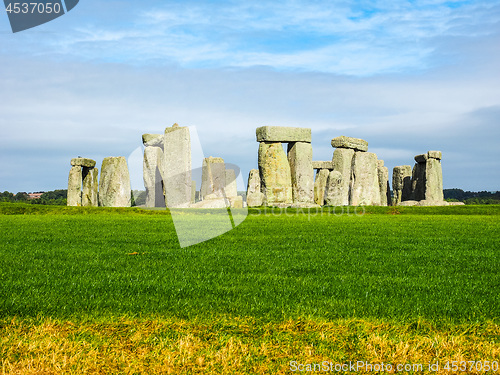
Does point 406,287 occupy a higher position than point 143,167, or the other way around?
point 143,167

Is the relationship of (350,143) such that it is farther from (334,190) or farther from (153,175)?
(153,175)

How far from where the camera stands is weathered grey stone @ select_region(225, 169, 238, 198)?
2664cm

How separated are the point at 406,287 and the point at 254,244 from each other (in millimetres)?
3796

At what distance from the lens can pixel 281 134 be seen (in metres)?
21.3

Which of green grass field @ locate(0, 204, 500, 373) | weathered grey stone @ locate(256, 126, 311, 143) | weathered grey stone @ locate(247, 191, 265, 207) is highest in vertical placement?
weathered grey stone @ locate(256, 126, 311, 143)

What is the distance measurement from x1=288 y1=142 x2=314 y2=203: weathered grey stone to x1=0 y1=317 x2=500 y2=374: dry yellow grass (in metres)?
17.6

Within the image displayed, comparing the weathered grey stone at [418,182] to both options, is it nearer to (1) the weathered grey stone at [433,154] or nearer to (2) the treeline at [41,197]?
(1) the weathered grey stone at [433,154]

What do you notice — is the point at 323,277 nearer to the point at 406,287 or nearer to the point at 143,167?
the point at 406,287

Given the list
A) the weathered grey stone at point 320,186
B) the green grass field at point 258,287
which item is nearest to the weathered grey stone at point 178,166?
the weathered grey stone at point 320,186

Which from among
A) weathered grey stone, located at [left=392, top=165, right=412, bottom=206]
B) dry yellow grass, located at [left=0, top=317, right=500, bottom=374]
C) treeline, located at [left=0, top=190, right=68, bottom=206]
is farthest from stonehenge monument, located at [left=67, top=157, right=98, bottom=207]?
dry yellow grass, located at [left=0, top=317, right=500, bottom=374]

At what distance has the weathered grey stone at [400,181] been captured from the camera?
104ft

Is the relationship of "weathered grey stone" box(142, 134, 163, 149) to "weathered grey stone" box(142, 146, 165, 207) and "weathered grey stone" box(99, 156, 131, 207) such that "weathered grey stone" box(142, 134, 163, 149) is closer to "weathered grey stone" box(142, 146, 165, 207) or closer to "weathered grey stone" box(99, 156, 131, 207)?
"weathered grey stone" box(142, 146, 165, 207)

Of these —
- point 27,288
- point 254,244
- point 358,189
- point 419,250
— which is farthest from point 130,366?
point 358,189

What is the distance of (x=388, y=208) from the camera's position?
20.5 metres
